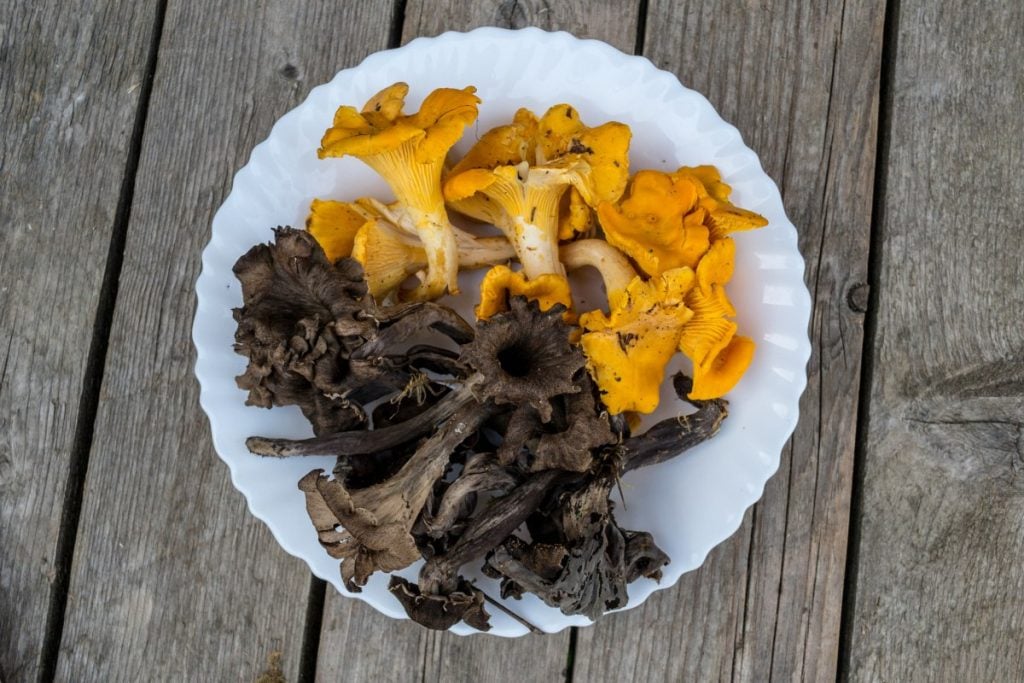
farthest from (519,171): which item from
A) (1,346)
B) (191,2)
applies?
(1,346)

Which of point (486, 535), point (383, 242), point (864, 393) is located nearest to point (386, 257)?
point (383, 242)

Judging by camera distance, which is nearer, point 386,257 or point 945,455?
point 386,257

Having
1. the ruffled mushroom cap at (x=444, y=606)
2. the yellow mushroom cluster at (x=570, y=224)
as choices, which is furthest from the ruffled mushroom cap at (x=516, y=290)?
the ruffled mushroom cap at (x=444, y=606)

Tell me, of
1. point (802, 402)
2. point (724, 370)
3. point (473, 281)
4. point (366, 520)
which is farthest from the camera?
point (802, 402)

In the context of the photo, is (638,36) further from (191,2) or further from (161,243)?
(161,243)

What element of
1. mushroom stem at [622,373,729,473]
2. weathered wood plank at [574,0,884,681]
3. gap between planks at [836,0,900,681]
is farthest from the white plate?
gap between planks at [836,0,900,681]

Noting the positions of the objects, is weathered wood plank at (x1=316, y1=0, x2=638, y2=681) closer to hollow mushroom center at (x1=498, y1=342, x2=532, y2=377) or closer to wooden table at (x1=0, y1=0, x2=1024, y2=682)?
wooden table at (x1=0, y1=0, x2=1024, y2=682)

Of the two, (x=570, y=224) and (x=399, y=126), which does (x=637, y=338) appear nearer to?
(x=570, y=224)

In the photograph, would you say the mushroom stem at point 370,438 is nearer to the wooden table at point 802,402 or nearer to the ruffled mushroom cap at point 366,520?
the ruffled mushroom cap at point 366,520
